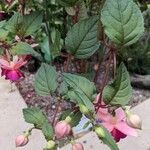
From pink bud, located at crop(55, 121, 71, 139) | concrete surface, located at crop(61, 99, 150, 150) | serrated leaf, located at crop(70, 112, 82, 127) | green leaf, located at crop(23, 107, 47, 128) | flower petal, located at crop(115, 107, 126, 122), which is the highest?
pink bud, located at crop(55, 121, 71, 139)

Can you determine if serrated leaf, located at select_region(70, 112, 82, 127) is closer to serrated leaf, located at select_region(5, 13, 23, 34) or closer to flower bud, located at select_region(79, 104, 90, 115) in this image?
flower bud, located at select_region(79, 104, 90, 115)

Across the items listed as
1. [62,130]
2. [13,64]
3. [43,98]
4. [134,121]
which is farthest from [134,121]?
[43,98]

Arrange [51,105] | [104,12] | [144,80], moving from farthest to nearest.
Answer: [144,80] < [51,105] < [104,12]

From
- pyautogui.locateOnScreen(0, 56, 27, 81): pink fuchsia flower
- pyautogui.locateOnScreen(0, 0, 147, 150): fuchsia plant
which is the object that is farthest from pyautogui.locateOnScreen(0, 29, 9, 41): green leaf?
pyautogui.locateOnScreen(0, 56, 27, 81): pink fuchsia flower

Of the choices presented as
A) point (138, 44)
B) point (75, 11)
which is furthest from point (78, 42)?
point (138, 44)

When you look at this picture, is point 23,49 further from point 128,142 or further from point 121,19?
point 128,142

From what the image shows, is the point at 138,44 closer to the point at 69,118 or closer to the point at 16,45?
the point at 16,45
